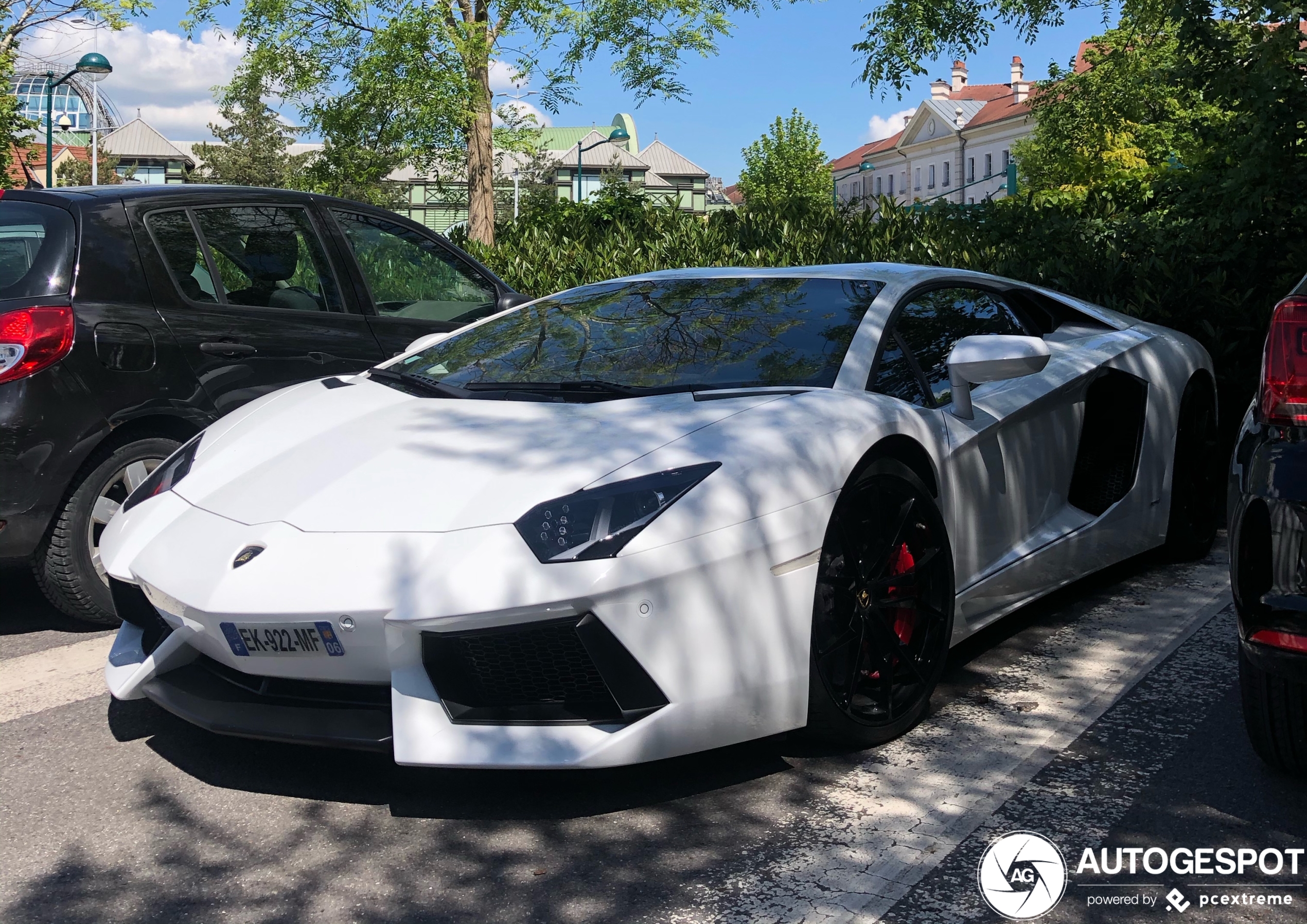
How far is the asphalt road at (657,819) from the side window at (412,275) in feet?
8.03

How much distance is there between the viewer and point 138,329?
4.68 meters

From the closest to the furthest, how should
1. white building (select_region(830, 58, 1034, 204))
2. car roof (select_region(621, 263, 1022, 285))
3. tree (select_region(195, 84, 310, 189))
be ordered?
car roof (select_region(621, 263, 1022, 285)) → tree (select_region(195, 84, 310, 189)) → white building (select_region(830, 58, 1034, 204))

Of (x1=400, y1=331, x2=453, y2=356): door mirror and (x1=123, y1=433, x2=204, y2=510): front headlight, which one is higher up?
(x1=400, y1=331, x2=453, y2=356): door mirror

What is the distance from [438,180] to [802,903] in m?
12.2

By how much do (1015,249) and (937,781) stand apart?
633cm

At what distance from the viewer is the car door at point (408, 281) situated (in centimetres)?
571

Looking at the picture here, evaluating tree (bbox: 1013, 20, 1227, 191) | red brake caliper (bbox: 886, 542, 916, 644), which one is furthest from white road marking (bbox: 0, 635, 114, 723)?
tree (bbox: 1013, 20, 1227, 191)

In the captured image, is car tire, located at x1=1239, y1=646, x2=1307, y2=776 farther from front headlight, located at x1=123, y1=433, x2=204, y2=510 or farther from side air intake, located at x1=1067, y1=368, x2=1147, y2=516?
front headlight, located at x1=123, y1=433, x2=204, y2=510

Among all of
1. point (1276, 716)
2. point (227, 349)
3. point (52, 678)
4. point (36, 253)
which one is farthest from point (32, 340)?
point (1276, 716)

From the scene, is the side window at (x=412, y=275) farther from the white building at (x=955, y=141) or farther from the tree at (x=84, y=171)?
the white building at (x=955, y=141)

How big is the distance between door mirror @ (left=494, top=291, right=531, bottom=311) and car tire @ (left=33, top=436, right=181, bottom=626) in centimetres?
187

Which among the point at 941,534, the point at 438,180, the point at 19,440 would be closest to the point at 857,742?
the point at 941,534

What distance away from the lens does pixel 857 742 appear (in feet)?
10.8

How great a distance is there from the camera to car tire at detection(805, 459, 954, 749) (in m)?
3.18
